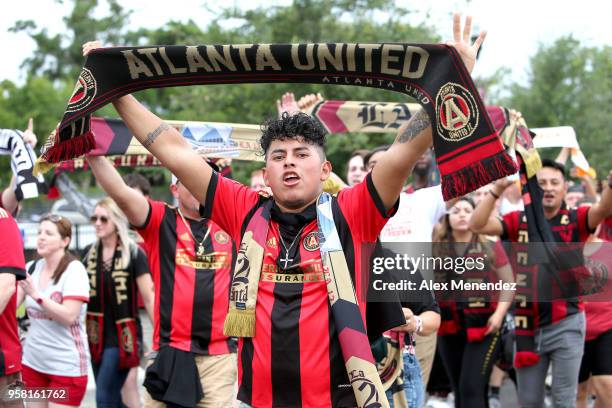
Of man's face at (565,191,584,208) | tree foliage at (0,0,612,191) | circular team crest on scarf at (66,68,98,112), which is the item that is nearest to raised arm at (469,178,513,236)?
circular team crest on scarf at (66,68,98,112)

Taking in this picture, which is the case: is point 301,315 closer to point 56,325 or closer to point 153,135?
point 153,135

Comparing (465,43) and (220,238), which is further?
(220,238)

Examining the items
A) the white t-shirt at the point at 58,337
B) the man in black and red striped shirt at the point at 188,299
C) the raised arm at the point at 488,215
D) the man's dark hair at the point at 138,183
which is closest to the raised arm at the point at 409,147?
the man in black and red striped shirt at the point at 188,299

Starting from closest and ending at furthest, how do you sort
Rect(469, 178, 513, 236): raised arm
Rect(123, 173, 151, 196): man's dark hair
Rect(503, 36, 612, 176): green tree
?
Rect(469, 178, 513, 236): raised arm, Rect(123, 173, 151, 196): man's dark hair, Rect(503, 36, 612, 176): green tree

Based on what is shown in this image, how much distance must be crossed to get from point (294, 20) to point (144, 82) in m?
18.0

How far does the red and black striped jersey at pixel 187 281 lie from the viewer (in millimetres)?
5848

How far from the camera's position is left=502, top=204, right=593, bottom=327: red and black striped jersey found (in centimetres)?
686

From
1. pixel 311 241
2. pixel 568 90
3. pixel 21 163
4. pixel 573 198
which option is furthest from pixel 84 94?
pixel 568 90

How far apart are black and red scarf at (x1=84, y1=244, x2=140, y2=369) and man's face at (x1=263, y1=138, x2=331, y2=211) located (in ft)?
12.8

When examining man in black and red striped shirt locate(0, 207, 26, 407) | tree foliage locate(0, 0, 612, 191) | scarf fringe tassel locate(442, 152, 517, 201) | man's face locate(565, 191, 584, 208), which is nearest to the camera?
scarf fringe tassel locate(442, 152, 517, 201)

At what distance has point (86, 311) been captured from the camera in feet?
25.0

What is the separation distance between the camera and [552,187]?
715 cm

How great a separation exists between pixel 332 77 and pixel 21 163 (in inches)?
124

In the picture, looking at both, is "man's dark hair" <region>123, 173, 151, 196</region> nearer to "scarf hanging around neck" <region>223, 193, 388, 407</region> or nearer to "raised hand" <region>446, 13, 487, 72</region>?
"scarf hanging around neck" <region>223, 193, 388, 407</region>
